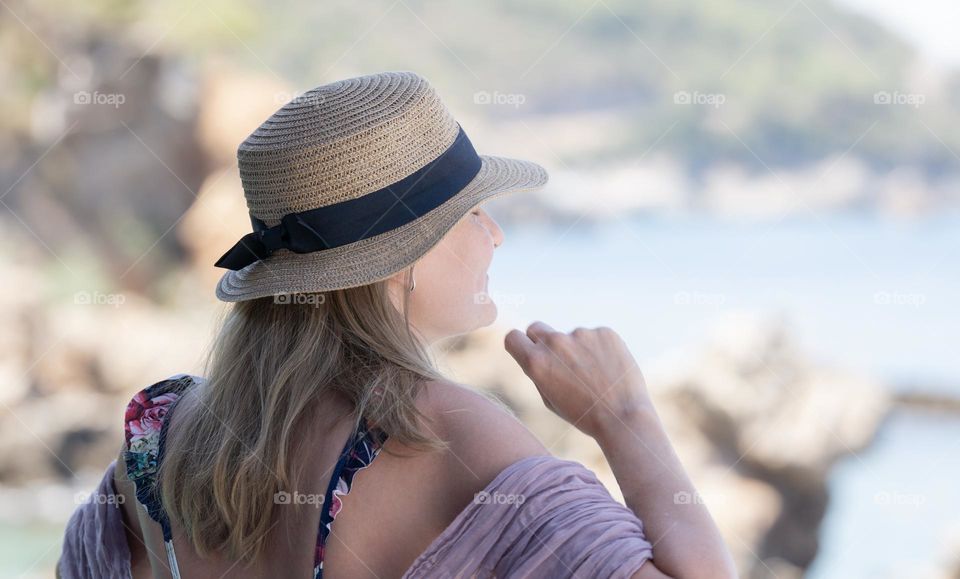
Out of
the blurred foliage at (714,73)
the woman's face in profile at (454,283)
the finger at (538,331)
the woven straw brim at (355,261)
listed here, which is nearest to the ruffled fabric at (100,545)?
the woven straw brim at (355,261)

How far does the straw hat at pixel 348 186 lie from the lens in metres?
1.04

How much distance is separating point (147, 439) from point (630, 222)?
66.3 feet

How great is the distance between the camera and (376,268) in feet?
3.35

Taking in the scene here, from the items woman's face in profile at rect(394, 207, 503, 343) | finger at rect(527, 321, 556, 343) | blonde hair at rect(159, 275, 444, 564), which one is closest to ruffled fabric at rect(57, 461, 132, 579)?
blonde hair at rect(159, 275, 444, 564)

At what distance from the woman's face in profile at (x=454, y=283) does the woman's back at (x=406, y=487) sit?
0.56 feet

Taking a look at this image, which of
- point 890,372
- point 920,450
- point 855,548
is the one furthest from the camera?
point 890,372

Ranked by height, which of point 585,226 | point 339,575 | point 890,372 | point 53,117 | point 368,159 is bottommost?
point 890,372

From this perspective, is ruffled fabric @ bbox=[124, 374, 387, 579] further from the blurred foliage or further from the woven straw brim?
the blurred foliage

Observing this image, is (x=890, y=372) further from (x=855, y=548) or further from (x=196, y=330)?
(x=196, y=330)

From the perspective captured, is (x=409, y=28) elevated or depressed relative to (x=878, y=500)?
elevated

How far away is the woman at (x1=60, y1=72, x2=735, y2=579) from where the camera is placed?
85 cm

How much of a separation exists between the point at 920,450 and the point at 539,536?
9.69 m

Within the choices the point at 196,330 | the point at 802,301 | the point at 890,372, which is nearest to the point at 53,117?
the point at 196,330

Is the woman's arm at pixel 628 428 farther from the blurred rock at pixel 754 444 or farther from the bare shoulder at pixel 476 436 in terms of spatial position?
the blurred rock at pixel 754 444
